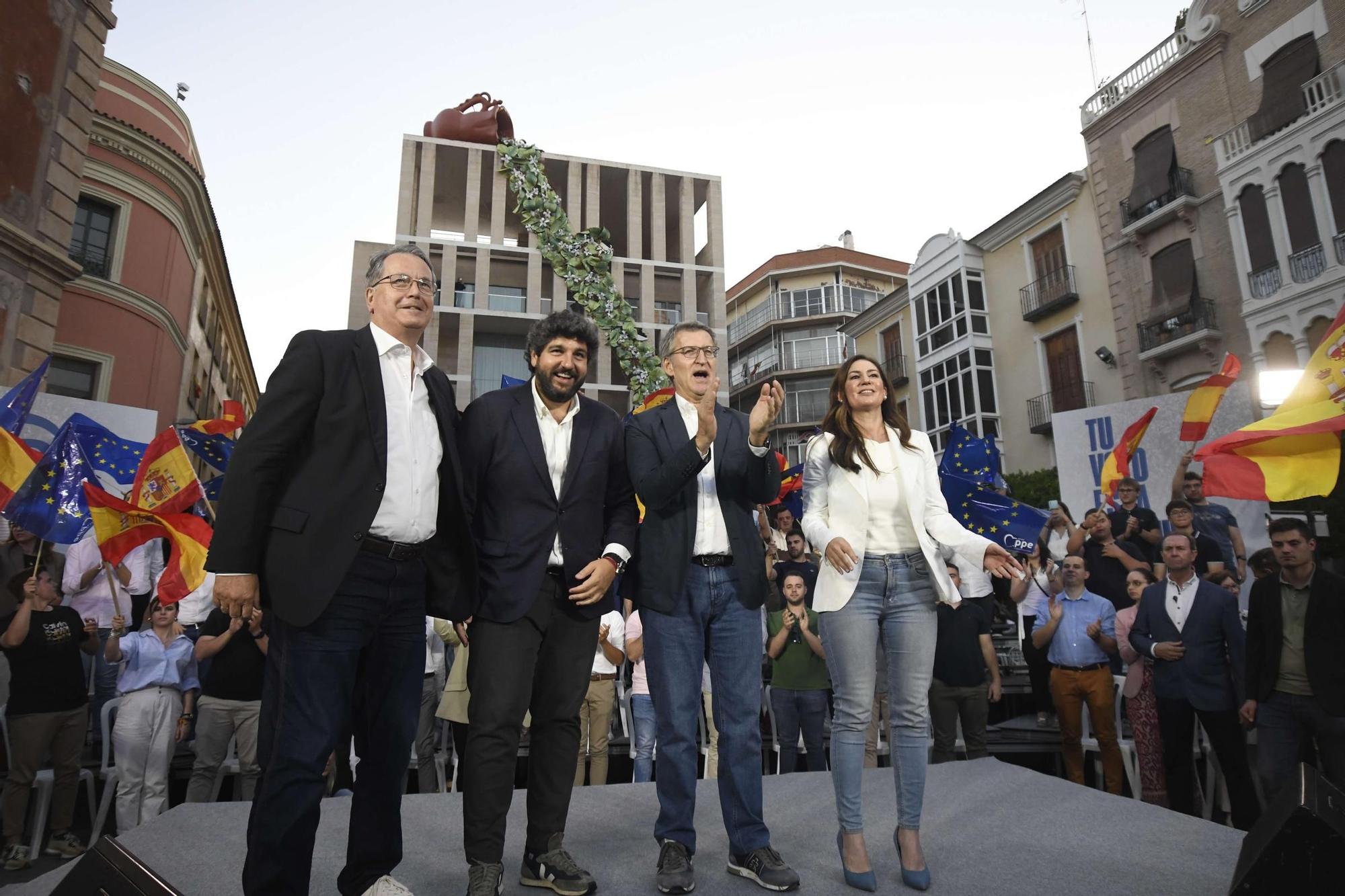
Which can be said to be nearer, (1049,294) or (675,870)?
(675,870)

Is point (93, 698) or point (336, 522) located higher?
point (336, 522)

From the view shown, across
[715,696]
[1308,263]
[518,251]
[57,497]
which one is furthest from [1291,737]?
[518,251]

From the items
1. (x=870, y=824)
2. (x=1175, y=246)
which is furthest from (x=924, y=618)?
(x=1175, y=246)

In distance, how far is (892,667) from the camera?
3.01 metres

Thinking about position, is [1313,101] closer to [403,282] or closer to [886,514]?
[886,514]

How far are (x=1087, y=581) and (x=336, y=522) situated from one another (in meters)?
7.35

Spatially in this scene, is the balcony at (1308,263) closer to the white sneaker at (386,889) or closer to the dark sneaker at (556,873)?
the dark sneaker at (556,873)

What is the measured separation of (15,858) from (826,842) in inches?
216

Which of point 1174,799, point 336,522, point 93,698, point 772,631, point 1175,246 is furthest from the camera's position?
point 1175,246

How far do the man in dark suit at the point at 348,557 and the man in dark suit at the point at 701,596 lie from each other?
0.73m

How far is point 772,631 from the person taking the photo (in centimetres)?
714

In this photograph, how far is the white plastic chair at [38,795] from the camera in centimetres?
539

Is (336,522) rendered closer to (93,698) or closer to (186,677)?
(186,677)

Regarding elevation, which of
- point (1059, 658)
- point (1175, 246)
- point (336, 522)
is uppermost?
point (1175, 246)
